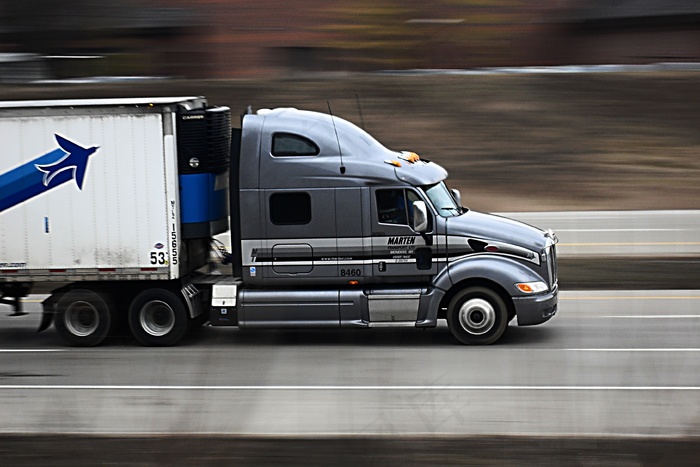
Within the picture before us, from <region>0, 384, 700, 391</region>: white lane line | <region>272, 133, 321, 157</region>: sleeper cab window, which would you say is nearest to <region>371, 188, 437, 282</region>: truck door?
<region>272, 133, 321, 157</region>: sleeper cab window

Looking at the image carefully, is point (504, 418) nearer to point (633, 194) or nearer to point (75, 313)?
point (75, 313)

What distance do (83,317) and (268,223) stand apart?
2850mm

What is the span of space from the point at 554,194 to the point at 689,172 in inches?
185

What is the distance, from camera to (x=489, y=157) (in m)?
33.0

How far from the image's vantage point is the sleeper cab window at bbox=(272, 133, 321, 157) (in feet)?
42.7

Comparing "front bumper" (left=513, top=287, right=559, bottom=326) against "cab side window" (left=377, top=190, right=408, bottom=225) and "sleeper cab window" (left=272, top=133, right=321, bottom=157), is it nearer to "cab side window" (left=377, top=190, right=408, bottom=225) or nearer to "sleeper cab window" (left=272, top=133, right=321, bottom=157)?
"cab side window" (left=377, top=190, right=408, bottom=225)

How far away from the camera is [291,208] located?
1300 centimetres

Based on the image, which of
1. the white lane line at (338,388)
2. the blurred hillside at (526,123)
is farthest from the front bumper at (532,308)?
the blurred hillside at (526,123)

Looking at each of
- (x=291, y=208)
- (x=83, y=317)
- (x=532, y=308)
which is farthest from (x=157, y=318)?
(x=532, y=308)

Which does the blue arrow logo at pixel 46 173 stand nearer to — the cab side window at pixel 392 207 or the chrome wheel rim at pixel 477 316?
the cab side window at pixel 392 207

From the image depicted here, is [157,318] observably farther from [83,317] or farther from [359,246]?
[359,246]

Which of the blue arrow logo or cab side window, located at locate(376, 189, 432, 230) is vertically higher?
the blue arrow logo

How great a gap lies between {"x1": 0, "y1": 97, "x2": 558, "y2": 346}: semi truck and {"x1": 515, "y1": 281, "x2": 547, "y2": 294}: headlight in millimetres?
18

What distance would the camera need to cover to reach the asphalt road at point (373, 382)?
9.20 m
